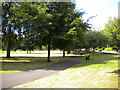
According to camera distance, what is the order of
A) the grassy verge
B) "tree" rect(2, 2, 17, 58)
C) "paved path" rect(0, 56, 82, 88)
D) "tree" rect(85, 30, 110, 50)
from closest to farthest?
"paved path" rect(0, 56, 82, 88) < the grassy verge < "tree" rect(2, 2, 17, 58) < "tree" rect(85, 30, 110, 50)

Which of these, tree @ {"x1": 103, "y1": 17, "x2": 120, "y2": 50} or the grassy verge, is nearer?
tree @ {"x1": 103, "y1": 17, "x2": 120, "y2": 50}

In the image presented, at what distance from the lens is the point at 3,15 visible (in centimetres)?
2088

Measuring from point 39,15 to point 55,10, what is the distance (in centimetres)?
307

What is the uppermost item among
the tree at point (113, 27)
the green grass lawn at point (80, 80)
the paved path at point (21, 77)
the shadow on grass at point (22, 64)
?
the tree at point (113, 27)

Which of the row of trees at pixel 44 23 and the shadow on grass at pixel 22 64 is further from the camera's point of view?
the row of trees at pixel 44 23

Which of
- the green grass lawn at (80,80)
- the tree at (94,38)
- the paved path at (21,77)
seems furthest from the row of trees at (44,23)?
the tree at (94,38)

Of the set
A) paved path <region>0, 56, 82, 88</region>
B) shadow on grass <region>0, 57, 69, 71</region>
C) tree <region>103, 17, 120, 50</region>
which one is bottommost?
shadow on grass <region>0, 57, 69, 71</region>

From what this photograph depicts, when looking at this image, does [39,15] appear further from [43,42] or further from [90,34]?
[90,34]

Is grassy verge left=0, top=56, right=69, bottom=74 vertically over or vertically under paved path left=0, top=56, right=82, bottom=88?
under

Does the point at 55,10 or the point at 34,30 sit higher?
the point at 55,10

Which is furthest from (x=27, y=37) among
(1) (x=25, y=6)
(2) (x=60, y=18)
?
(2) (x=60, y=18)

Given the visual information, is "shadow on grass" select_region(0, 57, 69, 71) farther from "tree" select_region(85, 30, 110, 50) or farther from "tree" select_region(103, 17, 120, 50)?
"tree" select_region(85, 30, 110, 50)

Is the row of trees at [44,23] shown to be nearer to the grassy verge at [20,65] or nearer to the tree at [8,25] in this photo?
the tree at [8,25]

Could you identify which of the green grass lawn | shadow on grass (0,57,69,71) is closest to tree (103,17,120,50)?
the green grass lawn
